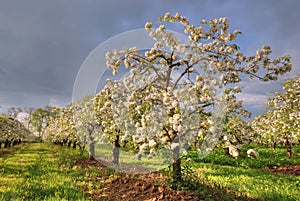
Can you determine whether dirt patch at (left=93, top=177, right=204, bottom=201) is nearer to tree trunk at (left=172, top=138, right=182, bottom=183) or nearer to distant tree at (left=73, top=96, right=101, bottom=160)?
tree trunk at (left=172, top=138, right=182, bottom=183)

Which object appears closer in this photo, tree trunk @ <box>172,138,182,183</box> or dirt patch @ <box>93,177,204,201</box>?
dirt patch @ <box>93,177,204,201</box>

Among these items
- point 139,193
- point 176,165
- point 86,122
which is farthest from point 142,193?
point 86,122

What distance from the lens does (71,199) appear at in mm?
7246

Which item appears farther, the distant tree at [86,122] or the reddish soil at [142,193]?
the distant tree at [86,122]

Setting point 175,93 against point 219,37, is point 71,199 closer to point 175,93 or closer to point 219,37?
point 175,93

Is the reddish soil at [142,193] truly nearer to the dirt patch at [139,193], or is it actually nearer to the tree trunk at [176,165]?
the dirt patch at [139,193]

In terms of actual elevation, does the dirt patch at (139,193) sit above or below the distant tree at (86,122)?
below

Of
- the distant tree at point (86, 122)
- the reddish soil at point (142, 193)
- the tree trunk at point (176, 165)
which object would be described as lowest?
the reddish soil at point (142, 193)

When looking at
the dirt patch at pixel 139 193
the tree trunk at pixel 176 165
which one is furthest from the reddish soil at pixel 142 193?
the tree trunk at pixel 176 165

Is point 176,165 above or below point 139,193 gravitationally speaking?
above

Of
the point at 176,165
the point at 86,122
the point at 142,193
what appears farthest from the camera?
the point at 86,122

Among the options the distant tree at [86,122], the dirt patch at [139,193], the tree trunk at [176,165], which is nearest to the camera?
the dirt patch at [139,193]

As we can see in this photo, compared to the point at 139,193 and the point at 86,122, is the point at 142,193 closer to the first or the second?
the point at 139,193

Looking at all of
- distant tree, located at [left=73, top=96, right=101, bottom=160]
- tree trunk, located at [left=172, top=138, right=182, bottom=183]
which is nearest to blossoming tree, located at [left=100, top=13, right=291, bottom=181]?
tree trunk, located at [left=172, top=138, right=182, bottom=183]
